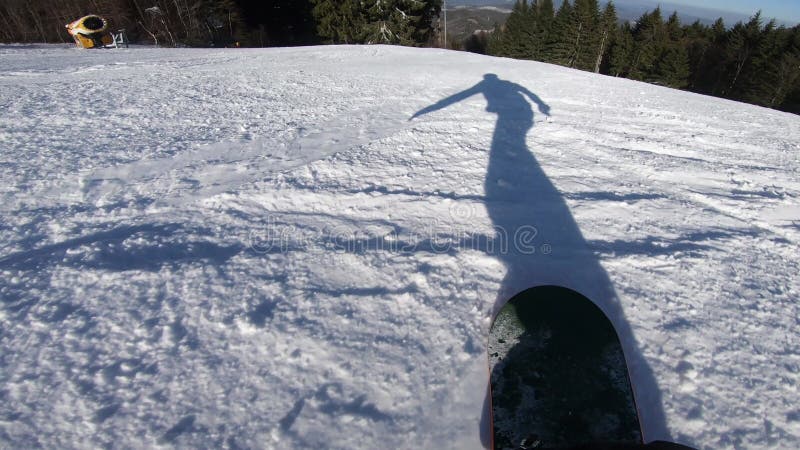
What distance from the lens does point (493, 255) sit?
10.0ft

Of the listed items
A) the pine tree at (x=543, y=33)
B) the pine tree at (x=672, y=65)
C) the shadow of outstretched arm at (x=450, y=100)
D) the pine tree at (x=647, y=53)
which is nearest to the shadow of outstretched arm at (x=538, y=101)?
the shadow of outstretched arm at (x=450, y=100)

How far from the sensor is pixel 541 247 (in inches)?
126

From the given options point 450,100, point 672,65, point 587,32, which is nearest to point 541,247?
point 450,100

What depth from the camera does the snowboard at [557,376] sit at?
1.96 m

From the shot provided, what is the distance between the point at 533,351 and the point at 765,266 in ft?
7.81

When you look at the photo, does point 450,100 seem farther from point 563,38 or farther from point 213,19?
point 563,38

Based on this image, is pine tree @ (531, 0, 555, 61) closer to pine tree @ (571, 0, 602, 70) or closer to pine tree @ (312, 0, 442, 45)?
pine tree @ (571, 0, 602, 70)

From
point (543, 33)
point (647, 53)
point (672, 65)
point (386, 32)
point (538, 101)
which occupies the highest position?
point (543, 33)

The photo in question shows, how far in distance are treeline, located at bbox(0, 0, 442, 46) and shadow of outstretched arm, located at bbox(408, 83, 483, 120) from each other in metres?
18.3

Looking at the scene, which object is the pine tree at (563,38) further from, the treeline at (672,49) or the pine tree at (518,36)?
the pine tree at (518,36)

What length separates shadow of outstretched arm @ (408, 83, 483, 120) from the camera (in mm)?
6357

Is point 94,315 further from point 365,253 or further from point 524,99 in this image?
point 524,99

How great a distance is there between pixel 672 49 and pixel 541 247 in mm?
33674

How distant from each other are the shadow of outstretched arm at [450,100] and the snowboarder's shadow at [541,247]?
1677 millimetres
